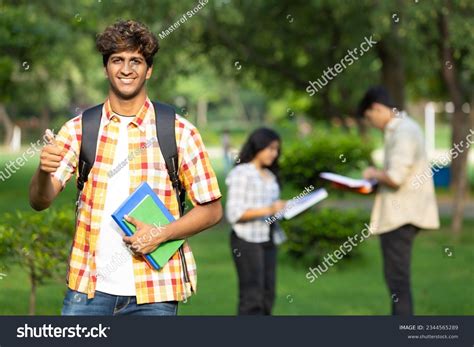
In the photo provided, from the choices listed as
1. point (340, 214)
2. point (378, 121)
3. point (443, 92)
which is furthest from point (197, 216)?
point (443, 92)

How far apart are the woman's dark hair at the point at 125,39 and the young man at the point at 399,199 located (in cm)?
405

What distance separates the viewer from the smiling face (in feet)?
14.4

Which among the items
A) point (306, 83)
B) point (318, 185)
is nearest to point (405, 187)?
point (318, 185)

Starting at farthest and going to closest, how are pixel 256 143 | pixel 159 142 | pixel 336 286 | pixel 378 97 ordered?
pixel 336 286
pixel 256 143
pixel 378 97
pixel 159 142

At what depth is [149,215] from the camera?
431cm

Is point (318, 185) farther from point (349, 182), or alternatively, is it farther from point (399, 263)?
point (399, 263)

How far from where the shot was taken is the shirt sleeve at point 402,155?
823 centimetres

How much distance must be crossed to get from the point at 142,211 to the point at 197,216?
0.80 feet

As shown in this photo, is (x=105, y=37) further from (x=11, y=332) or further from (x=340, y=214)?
(x=340, y=214)

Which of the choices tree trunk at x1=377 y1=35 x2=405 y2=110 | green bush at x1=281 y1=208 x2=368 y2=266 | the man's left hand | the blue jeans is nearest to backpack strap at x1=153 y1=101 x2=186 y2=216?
the man's left hand

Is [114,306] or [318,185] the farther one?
[318,185]

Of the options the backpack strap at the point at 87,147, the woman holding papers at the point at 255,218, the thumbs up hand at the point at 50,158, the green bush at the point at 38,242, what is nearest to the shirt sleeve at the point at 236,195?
the woman holding papers at the point at 255,218

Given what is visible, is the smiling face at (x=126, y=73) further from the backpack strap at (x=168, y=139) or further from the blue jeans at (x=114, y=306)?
the blue jeans at (x=114, y=306)

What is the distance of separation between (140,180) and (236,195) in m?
4.30
